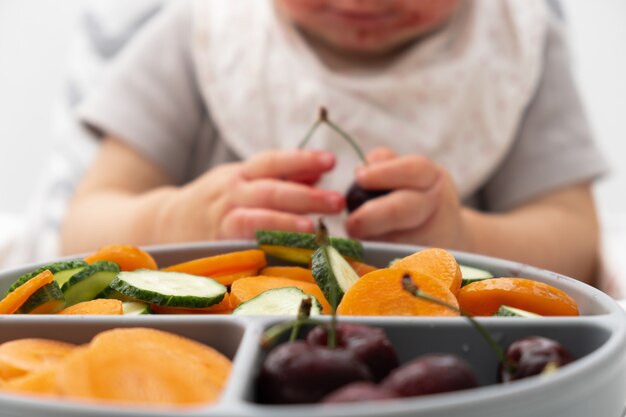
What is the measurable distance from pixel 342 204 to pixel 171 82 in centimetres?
55

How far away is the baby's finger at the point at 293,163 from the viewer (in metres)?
0.81

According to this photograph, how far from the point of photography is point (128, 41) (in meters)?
1.54

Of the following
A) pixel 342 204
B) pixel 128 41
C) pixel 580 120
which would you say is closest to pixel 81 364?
pixel 342 204

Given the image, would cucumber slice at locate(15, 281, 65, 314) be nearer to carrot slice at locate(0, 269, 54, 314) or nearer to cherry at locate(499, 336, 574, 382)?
carrot slice at locate(0, 269, 54, 314)

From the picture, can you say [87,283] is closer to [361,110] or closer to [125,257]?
[125,257]

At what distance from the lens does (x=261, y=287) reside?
0.51 metres

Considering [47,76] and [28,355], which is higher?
[47,76]

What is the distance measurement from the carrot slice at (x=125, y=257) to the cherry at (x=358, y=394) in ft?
0.92

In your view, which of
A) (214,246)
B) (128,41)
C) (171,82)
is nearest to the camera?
(214,246)

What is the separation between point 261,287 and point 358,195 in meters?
0.32

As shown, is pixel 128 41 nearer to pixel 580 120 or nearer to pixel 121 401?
pixel 580 120

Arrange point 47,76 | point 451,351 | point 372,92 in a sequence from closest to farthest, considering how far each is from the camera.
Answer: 1. point 451,351
2. point 372,92
3. point 47,76

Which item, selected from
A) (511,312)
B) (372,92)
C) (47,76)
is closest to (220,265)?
→ (511,312)

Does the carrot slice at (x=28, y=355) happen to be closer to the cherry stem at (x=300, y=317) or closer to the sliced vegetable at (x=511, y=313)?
the cherry stem at (x=300, y=317)
